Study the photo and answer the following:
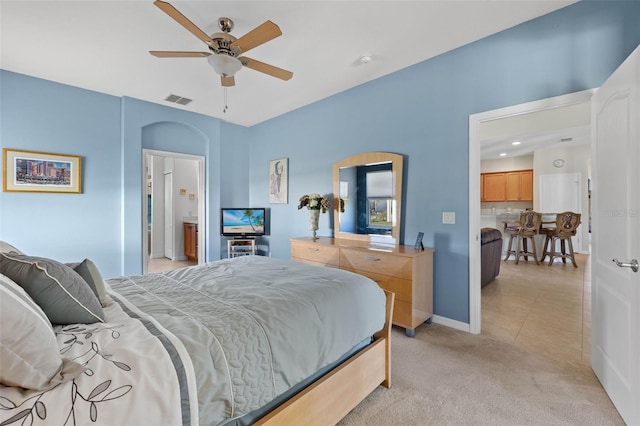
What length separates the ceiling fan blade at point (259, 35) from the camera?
1.96m

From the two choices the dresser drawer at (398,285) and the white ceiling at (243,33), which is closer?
the white ceiling at (243,33)

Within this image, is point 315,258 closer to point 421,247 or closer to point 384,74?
point 421,247

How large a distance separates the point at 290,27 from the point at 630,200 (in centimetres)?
268

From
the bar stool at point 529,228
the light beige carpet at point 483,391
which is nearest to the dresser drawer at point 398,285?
the light beige carpet at point 483,391

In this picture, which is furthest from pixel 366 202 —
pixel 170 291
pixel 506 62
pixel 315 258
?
pixel 170 291

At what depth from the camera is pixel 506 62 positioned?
2621 millimetres

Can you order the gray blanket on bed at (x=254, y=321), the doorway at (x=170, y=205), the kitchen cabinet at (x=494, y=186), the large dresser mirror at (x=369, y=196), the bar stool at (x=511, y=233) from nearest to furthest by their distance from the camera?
1. the gray blanket on bed at (x=254, y=321)
2. the large dresser mirror at (x=369, y=196)
3. the bar stool at (x=511, y=233)
4. the doorway at (x=170, y=205)
5. the kitchen cabinet at (x=494, y=186)

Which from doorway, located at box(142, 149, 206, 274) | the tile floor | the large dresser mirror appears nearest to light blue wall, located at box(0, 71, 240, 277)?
doorway, located at box(142, 149, 206, 274)

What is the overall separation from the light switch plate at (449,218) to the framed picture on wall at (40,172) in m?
4.51

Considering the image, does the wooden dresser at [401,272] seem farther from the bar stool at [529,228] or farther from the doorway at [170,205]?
the doorway at [170,205]

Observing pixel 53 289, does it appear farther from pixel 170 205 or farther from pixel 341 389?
pixel 170 205

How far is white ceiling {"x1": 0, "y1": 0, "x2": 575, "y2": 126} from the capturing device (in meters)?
2.29

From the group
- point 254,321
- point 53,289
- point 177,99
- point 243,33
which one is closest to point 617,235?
point 254,321

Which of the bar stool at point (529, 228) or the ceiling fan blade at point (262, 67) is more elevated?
the ceiling fan blade at point (262, 67)
